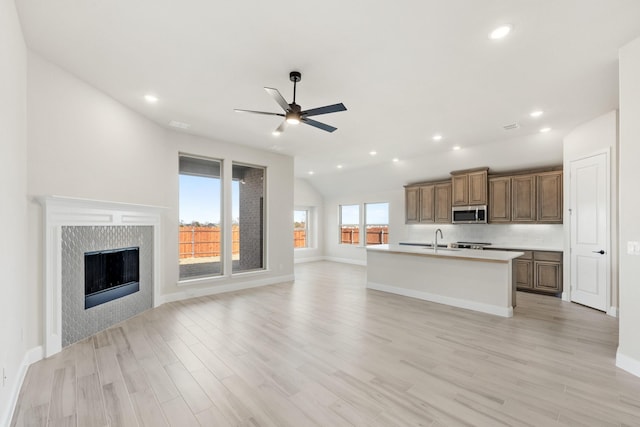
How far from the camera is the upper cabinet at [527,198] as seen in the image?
221 inches

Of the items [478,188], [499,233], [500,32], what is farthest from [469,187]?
[500,32]

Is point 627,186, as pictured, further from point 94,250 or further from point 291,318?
point 94,250

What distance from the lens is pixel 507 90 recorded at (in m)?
3.55

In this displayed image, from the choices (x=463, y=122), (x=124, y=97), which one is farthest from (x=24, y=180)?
(x=463, y=122)

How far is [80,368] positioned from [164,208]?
8.64ft

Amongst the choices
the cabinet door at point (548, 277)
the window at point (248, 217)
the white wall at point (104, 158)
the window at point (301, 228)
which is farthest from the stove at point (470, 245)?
the window at point (301, 228)

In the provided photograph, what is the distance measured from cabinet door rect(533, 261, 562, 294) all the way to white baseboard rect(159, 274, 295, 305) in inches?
201

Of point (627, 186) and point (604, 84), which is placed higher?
point (604, 84)

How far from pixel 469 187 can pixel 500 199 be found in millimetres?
686

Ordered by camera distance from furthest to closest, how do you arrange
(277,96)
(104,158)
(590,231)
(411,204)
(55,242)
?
(411,204) < (590,231) < (104,158) < (55,242) < (277,96)

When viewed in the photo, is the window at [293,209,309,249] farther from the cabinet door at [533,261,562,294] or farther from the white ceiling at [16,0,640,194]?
the cabinet door at [533,261,562,294]

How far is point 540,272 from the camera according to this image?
560 cm

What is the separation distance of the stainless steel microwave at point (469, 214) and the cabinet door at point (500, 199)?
15 centimetres

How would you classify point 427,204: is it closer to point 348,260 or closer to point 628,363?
point 348,260
